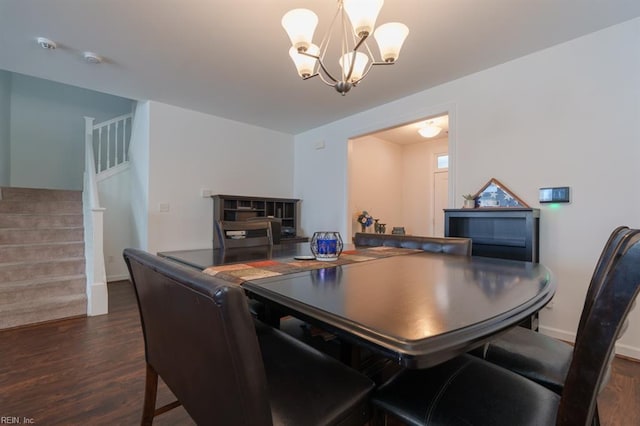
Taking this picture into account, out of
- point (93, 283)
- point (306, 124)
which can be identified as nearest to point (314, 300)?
point (93, 283)

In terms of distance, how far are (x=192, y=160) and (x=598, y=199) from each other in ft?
14.4

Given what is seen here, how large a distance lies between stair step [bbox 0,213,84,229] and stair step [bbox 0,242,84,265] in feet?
1.30

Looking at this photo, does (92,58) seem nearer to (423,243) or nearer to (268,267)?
(268,267)

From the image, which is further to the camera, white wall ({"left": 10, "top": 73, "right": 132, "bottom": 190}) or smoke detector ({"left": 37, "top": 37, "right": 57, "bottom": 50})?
white wall ({"left": 10, "top": 73, "right": 132, "bottom": 190})

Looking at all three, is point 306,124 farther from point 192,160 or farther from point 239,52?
point 239,52

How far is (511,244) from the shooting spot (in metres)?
2.54

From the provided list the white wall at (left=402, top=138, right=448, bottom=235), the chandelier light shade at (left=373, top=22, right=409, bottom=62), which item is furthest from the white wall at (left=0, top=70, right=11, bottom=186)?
the white wall at (left=402, top=138, right=448, bottom=235)

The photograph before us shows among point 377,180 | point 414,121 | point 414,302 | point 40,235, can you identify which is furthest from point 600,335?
point 377,180

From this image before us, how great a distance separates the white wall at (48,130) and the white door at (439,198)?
6084 mm

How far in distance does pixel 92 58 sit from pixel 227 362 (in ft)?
10.5

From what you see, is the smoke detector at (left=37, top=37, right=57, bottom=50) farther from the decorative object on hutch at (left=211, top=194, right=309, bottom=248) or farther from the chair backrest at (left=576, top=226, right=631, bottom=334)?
the chair backrest at (left=576, top=226, right=631, bottom=334)

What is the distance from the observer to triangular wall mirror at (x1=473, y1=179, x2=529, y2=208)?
259 cm

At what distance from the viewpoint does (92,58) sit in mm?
2580

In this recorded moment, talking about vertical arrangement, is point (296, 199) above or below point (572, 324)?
above
